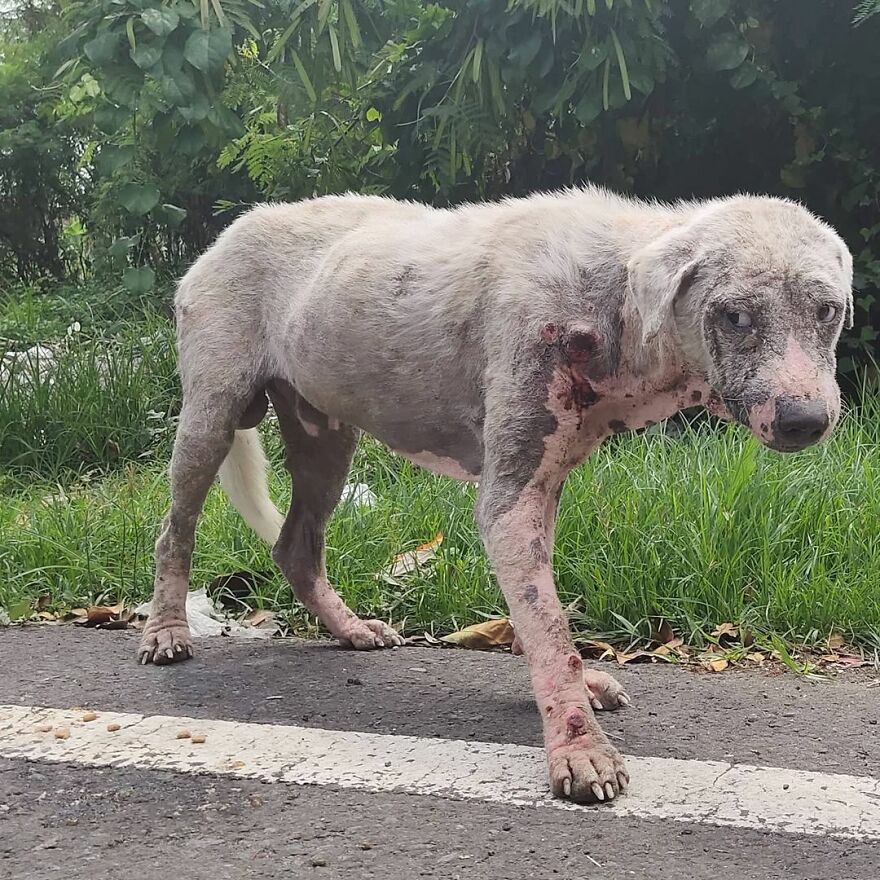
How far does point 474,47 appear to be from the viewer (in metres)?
5.68

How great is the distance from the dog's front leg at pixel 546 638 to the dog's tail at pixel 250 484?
1.47 meters

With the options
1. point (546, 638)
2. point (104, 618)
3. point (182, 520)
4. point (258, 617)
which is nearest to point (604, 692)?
point (546, 638)

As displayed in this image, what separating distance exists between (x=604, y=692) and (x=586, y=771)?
2.17 feet

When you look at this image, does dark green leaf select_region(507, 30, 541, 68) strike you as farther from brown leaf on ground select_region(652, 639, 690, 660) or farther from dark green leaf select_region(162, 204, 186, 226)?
brown leaf on ground select_region(652, 639, 690, 660)

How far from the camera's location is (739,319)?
98.0 inches

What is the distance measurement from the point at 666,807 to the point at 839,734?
0.73 meters

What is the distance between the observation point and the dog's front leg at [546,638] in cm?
253

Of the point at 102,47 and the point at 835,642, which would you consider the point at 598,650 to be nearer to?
the point at 835,642

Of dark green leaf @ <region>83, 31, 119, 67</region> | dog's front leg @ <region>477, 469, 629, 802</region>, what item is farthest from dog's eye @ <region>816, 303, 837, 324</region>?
dark green leaf @ <region>83, 31, 119, 67</region>

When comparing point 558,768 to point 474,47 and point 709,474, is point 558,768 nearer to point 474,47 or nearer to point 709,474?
point 709,474

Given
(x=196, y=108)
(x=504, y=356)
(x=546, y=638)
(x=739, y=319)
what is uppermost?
(x=196, y=108)

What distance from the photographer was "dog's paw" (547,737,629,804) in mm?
2486

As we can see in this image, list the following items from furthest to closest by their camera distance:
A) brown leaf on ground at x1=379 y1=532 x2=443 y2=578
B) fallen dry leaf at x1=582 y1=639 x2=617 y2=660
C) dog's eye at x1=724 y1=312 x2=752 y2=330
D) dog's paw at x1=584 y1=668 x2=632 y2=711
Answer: brown leaf on ground at x1=379 y1=532 x2=443 y2=578 < fallen dry leaf at x1=582 y1=639 x2=617 y2=660 < dog's paw at x1=584 y1=668 x2=632 y2=711 < dog's eye at x1=724 y1=312 x2=752 y2=330

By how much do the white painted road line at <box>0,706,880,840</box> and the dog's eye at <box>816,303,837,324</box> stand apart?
42.1 inches
